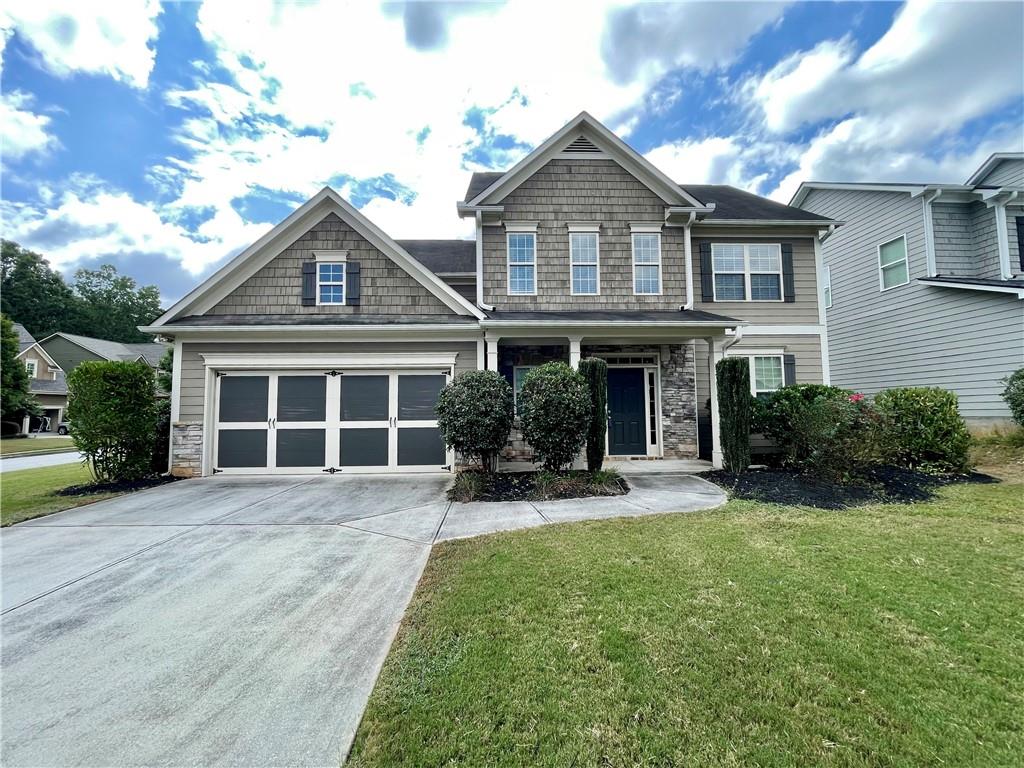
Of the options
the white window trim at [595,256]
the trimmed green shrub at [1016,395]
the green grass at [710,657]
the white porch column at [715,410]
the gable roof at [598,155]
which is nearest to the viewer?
the green grass at [710,657]

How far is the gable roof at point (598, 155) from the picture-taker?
32.4 ft

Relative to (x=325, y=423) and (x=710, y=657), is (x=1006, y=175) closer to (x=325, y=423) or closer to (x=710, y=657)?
(x=710, y=657)

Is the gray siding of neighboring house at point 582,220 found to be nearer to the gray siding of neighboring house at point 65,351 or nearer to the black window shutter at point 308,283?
the black window shutter at point 308,283

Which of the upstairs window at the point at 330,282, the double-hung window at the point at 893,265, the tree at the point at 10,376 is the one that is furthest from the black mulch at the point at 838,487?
the tree at the point at 10,376

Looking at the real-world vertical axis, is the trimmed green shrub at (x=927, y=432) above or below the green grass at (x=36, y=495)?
above

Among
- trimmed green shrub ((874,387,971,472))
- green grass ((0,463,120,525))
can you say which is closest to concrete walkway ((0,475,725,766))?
green grass ((0,463,120,525))

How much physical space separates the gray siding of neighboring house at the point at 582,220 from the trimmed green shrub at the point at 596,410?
8.97 feet

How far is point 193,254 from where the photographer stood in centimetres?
3506

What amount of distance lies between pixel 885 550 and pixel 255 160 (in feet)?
55.5

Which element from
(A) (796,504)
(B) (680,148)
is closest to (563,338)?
(A) (796,504)

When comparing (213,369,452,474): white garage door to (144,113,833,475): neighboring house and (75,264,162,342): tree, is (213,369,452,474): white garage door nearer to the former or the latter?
(144,113,833,475): neighboring house

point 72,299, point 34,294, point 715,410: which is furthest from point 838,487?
point 72,299

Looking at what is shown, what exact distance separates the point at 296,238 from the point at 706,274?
9895mm

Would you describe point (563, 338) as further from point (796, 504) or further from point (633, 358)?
point (796, 504)
